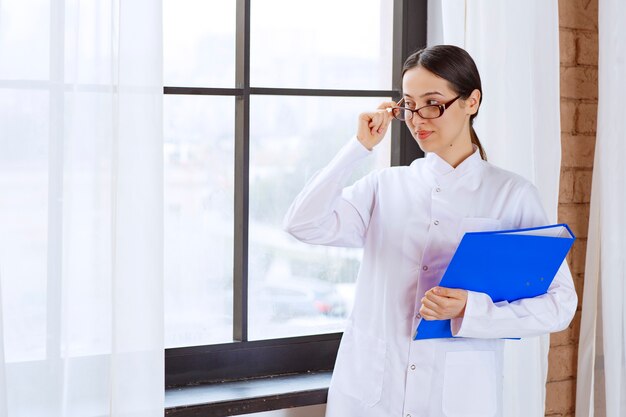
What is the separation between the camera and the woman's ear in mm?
1987

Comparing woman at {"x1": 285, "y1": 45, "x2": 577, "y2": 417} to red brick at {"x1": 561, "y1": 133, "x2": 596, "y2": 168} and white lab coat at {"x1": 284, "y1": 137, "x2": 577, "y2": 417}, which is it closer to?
white lab coat at {"x1": 284, "y1": 137, "x2": 577, "y2": 417}

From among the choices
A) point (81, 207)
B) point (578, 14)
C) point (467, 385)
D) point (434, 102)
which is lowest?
point (467, 385)

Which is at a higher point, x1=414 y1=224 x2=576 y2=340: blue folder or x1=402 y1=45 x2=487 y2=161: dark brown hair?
x1=402 y1=45 x2=487 y2=161: dark brown hair

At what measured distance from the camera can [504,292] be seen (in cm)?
194

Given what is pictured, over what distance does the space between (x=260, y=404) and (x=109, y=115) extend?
0.85 metres

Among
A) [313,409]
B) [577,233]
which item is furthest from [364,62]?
[313,409]

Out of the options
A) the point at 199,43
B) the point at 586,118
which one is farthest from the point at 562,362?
the point at 199,43

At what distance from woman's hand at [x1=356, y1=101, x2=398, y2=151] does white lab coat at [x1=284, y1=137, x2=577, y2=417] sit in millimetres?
23

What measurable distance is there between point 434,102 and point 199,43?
757 millimetres

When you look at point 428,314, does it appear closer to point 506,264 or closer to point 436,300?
point 436,300

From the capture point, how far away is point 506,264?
6.06 ft

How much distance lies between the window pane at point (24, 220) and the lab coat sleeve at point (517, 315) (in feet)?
2.99

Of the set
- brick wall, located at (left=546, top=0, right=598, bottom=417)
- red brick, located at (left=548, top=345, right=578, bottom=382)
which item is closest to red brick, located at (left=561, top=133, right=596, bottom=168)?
brick wall, located at (left=546, top=0, right=598, bottom=417)

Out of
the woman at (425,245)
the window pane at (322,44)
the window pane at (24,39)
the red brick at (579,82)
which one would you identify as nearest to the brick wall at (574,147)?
the red brick at (579,82)
